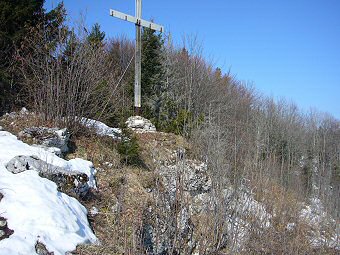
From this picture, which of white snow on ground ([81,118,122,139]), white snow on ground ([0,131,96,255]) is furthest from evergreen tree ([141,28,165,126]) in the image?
white snow on ground ([0,131,96,255])

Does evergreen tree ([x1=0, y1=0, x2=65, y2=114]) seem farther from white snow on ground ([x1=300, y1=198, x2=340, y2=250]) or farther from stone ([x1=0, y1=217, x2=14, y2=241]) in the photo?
white snow on ground ([x1=300, y1=198, x2=340, y2=250])

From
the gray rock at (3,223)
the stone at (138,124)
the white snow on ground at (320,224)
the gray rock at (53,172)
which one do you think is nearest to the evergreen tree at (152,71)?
the stone at (138,124)

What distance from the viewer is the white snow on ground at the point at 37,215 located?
162 inches

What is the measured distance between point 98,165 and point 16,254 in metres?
3.77

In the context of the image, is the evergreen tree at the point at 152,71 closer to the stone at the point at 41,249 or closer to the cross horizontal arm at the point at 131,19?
the cross horizontal arm at the point at 131,19

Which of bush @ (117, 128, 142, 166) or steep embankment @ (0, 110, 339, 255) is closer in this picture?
steep embankment @ (0, 110, 339, 255)

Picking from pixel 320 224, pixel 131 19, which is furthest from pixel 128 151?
pixel 320 224

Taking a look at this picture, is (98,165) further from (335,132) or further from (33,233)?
(335,132)

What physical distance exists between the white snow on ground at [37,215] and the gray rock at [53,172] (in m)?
0.14

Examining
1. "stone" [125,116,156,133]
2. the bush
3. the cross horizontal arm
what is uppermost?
the cross horizontal arm

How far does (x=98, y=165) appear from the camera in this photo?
754cm

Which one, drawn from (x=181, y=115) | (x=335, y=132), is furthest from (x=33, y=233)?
(x=335, y=132)

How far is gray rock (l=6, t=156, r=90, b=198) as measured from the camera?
552 centimetres

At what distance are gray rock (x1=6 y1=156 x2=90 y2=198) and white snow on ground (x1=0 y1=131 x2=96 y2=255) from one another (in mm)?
140
